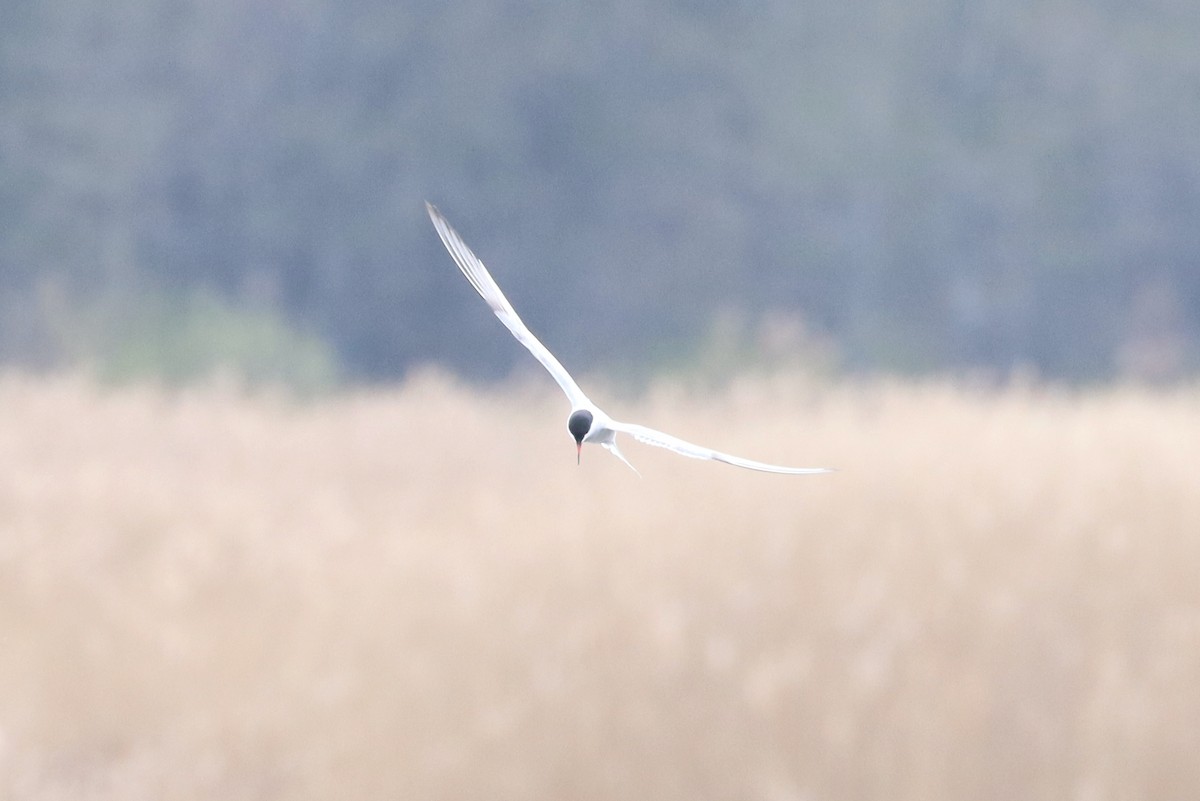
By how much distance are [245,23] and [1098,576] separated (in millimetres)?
13197

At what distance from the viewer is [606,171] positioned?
14891mm

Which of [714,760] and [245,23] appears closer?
[714,760]

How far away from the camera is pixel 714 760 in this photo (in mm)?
2986

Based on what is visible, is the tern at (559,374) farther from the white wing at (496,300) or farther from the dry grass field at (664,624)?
the dry grass field at (664,624)

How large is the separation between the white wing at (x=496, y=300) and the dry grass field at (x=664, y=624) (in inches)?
63.0

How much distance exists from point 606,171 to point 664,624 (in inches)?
468

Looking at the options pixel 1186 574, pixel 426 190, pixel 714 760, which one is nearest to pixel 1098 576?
pixel 1186 574

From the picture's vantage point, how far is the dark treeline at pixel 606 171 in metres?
14.8

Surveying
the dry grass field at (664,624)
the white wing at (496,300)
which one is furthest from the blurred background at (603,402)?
the white wing at (496,300)

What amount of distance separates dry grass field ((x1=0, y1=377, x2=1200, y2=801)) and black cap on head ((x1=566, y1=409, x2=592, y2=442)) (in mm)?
1653

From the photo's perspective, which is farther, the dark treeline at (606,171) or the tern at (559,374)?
the dark treeline at (606,171)

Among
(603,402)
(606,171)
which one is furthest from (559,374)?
(606,171)

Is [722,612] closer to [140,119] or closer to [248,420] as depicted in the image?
[248,420]

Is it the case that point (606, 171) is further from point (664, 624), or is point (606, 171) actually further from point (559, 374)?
point (559, 374)
